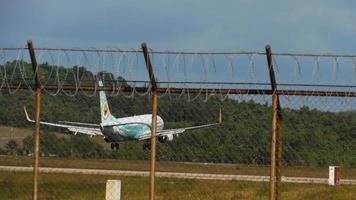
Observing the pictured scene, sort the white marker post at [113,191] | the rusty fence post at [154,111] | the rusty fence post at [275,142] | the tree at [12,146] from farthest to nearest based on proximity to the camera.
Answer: the tree at [12,146], the rusty fence post at [154,111], the rusty fence post at [275,142], the white marker post at [113,191]

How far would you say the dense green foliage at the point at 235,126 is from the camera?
14.6 m

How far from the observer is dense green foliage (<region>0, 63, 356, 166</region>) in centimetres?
1462

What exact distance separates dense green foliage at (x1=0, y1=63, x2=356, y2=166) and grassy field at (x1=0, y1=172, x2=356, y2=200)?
349cm

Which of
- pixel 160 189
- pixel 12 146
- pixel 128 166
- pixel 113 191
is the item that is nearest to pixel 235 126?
pixel 113 191

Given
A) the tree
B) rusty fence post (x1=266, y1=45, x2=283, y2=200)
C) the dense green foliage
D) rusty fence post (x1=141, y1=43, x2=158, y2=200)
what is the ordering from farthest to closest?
the tree < the dense green foliage < rusty fence post (x1=141, y1=43, x2=158, y2=200) < rusty fence post (x1=266, y1=45, x2=283, y2=200)

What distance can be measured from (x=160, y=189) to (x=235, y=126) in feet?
39.5

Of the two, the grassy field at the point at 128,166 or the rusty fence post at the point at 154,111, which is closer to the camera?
the rusty fence post at the point at 154,111

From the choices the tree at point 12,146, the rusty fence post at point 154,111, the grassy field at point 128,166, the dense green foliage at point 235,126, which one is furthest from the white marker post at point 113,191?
the grassy field at point 128,166

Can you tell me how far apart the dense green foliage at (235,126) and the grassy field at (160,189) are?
11.4 feet

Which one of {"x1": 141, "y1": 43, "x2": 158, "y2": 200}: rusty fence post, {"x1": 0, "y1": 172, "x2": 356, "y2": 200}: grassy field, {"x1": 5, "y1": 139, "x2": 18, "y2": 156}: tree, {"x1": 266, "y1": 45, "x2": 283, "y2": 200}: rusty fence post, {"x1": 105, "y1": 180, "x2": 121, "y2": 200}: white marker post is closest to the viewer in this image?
{"x1": 105, "y1": 180, "x2": 121, "y2": 200}: white marker post

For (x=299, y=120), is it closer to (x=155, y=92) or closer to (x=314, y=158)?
(x=314, y=158)

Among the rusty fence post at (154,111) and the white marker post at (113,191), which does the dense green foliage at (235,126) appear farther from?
the white marker post at (113,191)

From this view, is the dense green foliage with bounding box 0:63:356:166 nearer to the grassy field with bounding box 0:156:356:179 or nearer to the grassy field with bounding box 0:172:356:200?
the grassy field with bounding box 0:172:356:200

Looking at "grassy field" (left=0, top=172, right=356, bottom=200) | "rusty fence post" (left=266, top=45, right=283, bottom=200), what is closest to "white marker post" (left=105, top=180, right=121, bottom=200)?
"rusty fence post" (left=266, top=45, right=283, bottom=200)
